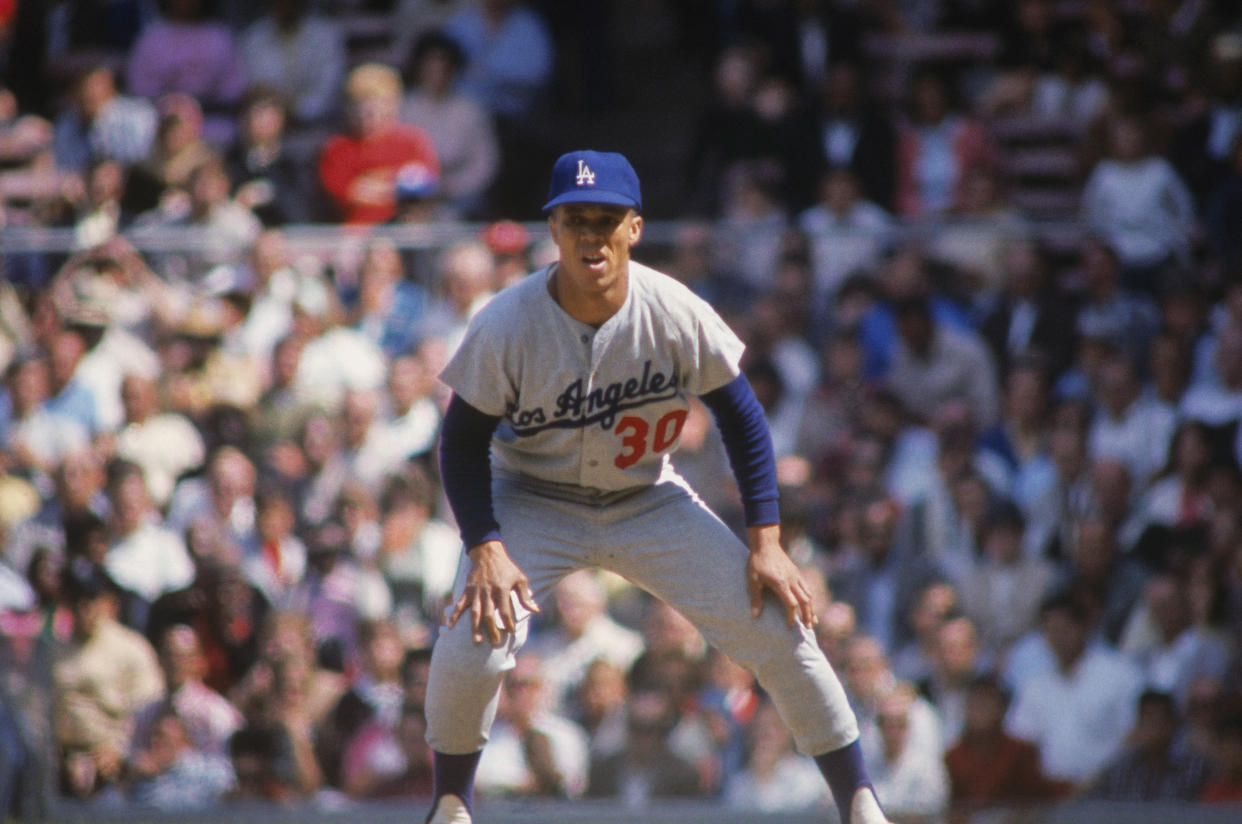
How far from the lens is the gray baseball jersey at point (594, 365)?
4.10 meters

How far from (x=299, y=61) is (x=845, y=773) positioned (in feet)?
23.0

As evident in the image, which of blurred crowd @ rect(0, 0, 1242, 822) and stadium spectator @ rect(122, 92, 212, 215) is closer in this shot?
blurred crowd @ rect(0, 0, 1242, 822)

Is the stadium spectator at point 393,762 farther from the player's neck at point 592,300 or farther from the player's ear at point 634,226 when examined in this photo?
the player's ear at point 634,226

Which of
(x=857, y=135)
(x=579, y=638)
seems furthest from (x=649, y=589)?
(x=857, y=135)

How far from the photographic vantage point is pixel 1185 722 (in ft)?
22.3

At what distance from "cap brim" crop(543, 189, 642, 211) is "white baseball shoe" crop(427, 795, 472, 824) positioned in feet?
4.69

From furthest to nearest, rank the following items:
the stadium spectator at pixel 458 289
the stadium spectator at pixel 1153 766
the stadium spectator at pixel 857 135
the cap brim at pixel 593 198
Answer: the stadium spectator at pixel 857 135, the stadium spectator at pixel 458 289, the stadium spectator at pixel 1153 766, the cap brim at pixel 593 198

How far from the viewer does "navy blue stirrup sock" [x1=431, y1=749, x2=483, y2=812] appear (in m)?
4.19

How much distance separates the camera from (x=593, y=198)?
392cm

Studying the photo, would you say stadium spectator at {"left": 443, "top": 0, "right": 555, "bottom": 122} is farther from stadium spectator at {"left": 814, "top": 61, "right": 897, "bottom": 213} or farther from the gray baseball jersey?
the gray baseball jersey

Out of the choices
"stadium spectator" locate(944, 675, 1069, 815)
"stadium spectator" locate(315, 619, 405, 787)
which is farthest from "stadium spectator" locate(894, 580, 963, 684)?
"stadium spectator" locate(315, 619, 405, 787)

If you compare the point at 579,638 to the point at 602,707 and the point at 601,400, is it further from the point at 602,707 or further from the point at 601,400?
the point at 601,400

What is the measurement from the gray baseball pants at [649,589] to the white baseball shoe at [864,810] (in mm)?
137

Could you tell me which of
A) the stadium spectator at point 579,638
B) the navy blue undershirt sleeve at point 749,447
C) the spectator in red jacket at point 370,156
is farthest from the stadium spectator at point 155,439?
the navy blue undershirt sleeve at point 749,447
